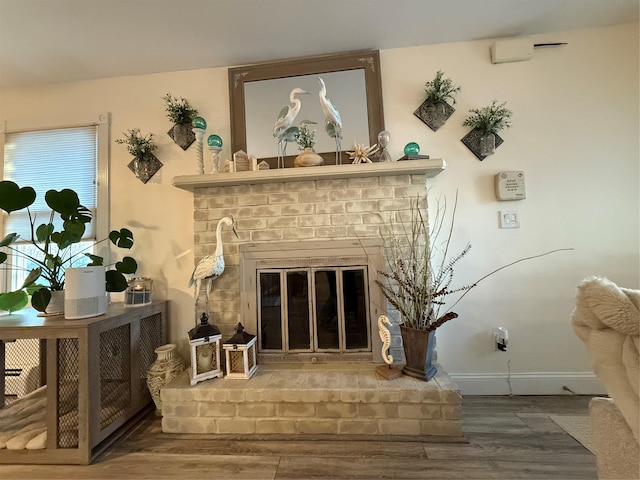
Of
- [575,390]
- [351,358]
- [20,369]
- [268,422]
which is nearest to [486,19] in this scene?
[351,358]

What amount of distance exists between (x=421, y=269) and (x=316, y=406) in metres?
0.97

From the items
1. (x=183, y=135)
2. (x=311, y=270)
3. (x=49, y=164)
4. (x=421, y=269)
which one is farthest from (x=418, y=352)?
(x=49, y=164)

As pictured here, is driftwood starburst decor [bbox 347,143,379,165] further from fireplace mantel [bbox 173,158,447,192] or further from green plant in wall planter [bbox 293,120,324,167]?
green plant in wall planter [bbox 293,120,324,167]

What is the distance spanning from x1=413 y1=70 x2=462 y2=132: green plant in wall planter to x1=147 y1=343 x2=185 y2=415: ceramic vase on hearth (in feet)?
7.41

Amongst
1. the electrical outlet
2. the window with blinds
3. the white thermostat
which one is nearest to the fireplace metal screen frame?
the electrical outlet

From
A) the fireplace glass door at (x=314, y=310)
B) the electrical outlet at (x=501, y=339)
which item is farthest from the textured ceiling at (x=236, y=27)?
the electrical outlet at (x=501, y=339)

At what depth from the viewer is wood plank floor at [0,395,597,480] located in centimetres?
122

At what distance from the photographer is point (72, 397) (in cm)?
140

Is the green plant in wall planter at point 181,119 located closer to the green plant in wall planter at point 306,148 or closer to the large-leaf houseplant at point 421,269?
the green plant in wall planter at point 306,148

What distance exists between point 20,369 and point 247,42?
2.56 meters

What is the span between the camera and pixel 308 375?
1657 mm

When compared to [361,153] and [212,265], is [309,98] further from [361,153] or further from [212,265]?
[212,265]

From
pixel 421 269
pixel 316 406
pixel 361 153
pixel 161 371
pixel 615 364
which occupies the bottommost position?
pixel 316 406

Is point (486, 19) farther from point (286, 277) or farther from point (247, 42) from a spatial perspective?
point (286, 277)
